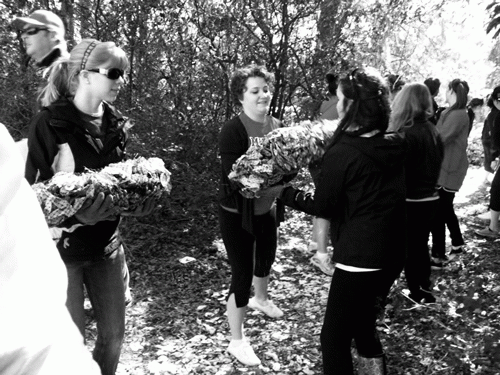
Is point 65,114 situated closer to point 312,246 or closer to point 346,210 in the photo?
point 346,210

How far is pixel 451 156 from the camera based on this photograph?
631 cm

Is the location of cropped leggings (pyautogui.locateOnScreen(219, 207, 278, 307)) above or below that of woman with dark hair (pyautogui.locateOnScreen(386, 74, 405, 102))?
below

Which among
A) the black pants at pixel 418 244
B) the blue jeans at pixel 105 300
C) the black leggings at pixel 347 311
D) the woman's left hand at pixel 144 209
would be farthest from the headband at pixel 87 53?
the black pants at pixel 418 244

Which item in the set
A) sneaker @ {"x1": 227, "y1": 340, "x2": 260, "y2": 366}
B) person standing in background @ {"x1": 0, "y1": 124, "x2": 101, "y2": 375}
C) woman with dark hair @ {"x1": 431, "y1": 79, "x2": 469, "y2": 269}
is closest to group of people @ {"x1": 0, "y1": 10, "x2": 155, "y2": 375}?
sneaker @ {"x1": 227, "y1": 340, "x2": 260, "y2": 366}

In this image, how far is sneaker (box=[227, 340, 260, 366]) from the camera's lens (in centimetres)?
422

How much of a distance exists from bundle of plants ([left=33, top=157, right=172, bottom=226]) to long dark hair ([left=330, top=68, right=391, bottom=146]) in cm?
117

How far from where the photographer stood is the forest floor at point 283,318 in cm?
385

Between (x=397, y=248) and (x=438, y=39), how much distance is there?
7740 millimetres

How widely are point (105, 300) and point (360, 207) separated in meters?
1.63

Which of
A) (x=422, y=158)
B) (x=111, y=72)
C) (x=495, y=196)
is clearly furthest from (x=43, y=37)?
(x=495, y=196)

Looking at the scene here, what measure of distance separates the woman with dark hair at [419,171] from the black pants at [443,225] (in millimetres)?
1125

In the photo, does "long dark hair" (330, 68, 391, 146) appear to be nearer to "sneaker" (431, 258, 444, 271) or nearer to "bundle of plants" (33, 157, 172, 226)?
"bundle of plants" (33, 157, 172, 226)

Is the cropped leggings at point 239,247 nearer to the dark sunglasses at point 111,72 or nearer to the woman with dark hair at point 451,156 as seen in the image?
the dark sunglasses at point 111,72

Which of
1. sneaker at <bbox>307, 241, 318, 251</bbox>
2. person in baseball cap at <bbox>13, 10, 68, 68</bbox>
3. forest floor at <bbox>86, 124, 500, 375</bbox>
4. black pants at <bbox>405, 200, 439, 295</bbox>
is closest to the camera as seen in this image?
forest floor at <bbox>86, 124, 500, 375</bbox>
